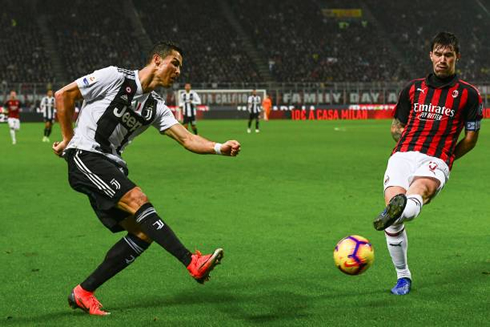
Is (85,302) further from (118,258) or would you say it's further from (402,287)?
(402,287)

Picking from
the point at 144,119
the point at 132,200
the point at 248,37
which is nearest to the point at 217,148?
the point at 144,119

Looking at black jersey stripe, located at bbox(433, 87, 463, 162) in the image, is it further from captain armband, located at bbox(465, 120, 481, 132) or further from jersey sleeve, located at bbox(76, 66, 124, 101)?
jersey sleeve, located at bbox(76, 66, 124, 101)

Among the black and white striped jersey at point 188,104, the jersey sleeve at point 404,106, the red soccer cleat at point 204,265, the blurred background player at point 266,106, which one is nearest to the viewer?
the red soccer cleat at point 204,265

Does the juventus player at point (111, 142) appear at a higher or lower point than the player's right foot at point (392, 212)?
higher

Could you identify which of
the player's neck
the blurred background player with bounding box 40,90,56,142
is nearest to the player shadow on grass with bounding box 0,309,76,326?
the player's neck

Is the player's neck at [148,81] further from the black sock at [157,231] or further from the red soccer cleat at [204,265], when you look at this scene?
the red soccer cleat at [204,265]

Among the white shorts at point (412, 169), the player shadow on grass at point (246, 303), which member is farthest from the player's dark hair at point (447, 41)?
the player shadow on grass at point (246, 303)

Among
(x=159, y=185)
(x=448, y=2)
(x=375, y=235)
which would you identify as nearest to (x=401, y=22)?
(x=448, y=2)

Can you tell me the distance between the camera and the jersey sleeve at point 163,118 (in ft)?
18.3

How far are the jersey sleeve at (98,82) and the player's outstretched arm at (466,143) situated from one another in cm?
293

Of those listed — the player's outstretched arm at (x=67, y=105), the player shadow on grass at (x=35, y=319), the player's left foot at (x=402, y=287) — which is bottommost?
the player's left foot at (x=402, y=287)

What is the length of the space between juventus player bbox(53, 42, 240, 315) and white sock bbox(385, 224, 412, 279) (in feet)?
5.00

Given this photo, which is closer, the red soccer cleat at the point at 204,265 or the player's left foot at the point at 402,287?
the red soccer cleat at the point at 204,265

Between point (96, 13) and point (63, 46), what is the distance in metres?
6.03
